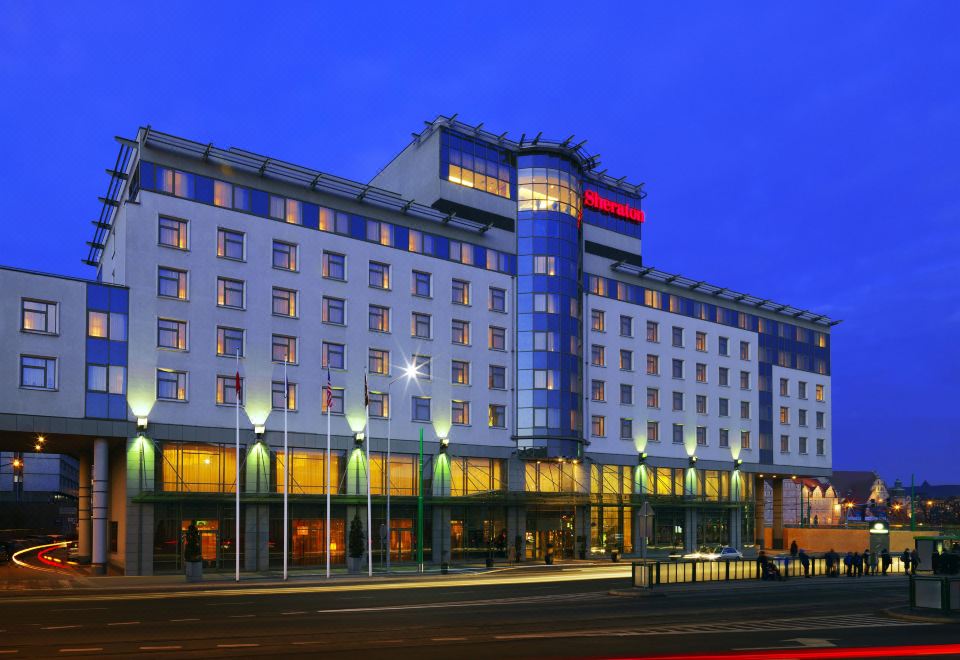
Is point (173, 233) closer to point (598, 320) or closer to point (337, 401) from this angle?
point (337, 401)

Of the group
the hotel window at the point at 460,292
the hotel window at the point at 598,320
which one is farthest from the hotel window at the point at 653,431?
the hotel window at the point at 460,292

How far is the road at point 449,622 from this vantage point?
22.8 metres

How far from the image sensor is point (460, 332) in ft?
234

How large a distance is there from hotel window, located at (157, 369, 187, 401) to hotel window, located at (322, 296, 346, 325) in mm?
10555

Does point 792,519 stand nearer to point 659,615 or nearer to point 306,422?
point 306,422

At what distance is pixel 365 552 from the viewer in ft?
205

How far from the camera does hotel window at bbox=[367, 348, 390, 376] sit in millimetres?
65625

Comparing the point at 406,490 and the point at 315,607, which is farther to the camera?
the point at 406,490

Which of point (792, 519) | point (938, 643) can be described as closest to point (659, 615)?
point (938, 643)

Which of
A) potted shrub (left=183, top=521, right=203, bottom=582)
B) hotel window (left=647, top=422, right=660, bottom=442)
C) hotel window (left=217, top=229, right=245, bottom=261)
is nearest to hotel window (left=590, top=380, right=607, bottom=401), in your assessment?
hotel window (left=647, top=422, right=660, bottom=442)

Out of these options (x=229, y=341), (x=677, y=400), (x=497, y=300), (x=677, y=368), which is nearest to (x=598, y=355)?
(x=677, y=368)

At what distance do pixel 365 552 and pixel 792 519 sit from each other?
5768 inches

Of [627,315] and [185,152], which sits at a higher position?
[185,152]

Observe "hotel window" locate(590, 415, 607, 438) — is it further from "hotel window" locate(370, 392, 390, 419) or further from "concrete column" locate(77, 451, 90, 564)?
"concrete column" locate(77, 451, 90, 564)
